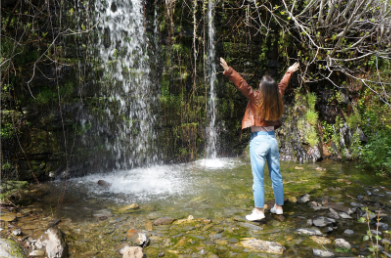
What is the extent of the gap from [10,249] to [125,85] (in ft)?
14.6

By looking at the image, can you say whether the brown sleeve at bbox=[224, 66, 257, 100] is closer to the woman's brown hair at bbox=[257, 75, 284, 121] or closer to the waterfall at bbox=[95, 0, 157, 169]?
the woman's brown hair at bbox=[257, 75, 284, 121]

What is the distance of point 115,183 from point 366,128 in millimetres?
6641

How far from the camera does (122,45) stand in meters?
6.50

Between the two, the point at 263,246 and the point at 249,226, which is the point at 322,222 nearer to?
the point at 249,226

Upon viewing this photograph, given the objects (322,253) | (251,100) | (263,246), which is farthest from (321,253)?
(251,100)

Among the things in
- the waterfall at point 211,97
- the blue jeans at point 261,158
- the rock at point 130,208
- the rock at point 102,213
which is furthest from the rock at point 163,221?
the waterfall at point 211,97

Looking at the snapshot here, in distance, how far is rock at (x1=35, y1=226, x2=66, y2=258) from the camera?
9.40 feet

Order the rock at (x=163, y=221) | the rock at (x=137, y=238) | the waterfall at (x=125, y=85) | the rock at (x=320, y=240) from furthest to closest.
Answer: the waterfall at (x=125, y=85)
the rock at (x=163, y=221)
the rock at (x=137, y=238)
the rock at (x=320, y=240)

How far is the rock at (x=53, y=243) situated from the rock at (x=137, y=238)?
733mm

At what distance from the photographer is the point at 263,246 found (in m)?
2.92

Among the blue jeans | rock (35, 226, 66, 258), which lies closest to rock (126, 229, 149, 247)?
rock (35, 226, 66, 258)

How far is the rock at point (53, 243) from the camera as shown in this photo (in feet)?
9.40

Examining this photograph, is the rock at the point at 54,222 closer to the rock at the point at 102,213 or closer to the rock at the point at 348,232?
the rock at the point at 102,213

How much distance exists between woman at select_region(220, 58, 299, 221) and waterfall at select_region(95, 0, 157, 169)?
11.9ft
